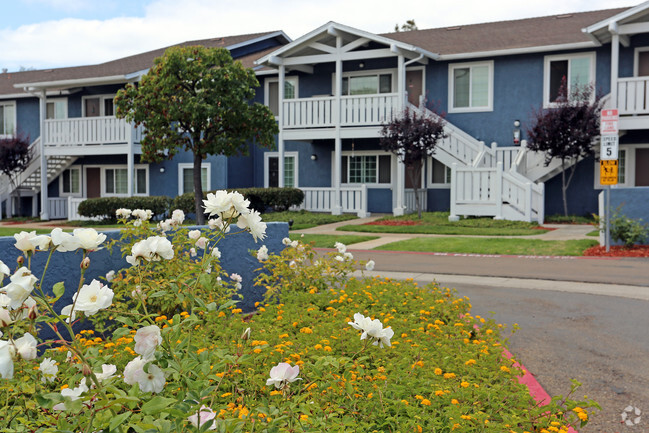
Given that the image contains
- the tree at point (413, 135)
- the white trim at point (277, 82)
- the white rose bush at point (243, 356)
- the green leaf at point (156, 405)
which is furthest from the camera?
the white trim at point (277, 82)

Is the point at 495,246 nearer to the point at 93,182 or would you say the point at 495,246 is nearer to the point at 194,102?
the point at 194,102

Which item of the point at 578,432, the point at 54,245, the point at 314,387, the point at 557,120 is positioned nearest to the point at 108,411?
the point at 54,245

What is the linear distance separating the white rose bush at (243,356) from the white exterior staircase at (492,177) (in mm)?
14212

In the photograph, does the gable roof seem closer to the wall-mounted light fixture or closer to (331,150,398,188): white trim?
(331,150,398,188): white trim

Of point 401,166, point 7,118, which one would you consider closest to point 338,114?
point 401,166

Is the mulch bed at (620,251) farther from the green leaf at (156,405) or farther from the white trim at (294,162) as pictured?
the white trim at (294,162)

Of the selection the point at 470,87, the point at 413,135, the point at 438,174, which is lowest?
the point at 438,174

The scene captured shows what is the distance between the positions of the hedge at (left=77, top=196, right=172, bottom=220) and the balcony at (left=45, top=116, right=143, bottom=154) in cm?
267

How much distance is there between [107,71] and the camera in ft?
99.2

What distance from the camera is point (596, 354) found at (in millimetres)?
6633

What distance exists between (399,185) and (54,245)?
22.0 m

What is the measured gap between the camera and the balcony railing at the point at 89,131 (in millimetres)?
28203

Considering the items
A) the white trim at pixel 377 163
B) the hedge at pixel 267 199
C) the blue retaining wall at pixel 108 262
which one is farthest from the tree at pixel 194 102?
the blue retaining wall at pixel 108 262

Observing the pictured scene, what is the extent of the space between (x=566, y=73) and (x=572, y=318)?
56.8ft
